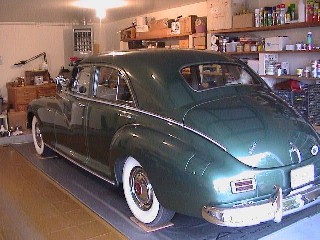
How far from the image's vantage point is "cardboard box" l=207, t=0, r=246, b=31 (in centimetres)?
601

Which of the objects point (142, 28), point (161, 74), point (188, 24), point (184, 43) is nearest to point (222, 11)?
point (188, 24)

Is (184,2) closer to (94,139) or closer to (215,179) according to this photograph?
(94,139)

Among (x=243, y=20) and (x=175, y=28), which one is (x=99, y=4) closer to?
(x=175, y=28)

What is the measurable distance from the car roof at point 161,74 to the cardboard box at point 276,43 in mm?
2389

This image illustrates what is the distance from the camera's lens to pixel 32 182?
3.85 metres

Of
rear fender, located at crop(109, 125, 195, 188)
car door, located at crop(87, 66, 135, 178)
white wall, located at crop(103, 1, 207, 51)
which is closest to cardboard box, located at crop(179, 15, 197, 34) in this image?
white wall, located at crop(103, 1, 207, 51)

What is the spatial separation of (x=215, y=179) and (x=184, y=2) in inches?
223

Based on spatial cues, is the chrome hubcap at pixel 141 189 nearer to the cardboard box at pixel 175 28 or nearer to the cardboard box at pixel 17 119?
the cardboard box at pixel 175 28

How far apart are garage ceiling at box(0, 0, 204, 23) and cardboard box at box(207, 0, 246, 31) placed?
861 millimetres

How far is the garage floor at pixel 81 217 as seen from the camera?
105 inches

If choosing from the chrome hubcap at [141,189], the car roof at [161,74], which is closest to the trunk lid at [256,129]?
the car roof at [161,74]

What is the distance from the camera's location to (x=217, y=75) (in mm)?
3221

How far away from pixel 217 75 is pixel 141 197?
1.23m

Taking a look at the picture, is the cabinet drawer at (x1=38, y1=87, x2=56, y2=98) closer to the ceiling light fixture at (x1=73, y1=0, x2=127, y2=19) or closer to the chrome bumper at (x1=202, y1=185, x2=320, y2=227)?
the ceiling light fixture at (x1=73, y1=0, x2=127, y2=19)
